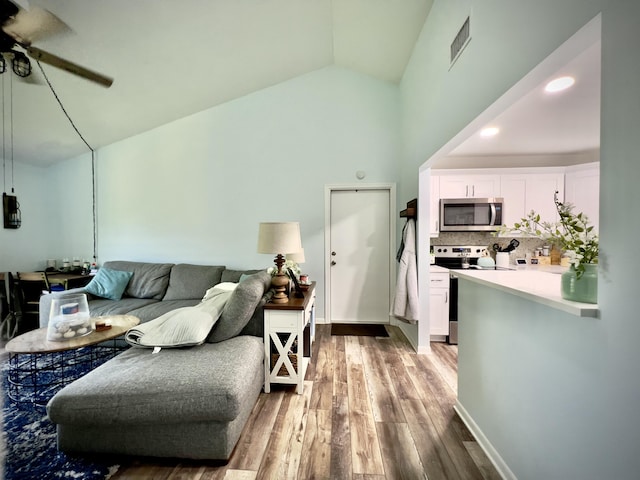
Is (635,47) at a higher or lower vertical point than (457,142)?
lower

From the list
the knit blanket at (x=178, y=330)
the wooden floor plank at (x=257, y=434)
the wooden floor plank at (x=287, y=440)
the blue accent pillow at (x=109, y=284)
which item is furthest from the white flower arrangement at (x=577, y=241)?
the blue accent pillow at (x=109, y=284)

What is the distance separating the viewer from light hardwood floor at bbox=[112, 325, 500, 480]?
1.48 metres

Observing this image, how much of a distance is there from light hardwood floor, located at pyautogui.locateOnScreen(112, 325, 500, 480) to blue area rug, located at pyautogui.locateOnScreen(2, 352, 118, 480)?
0.19 metres

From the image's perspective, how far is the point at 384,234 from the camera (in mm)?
3789

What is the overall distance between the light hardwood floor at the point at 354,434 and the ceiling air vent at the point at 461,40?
2.52 metres

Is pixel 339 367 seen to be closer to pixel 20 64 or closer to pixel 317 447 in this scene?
pixel 317 447

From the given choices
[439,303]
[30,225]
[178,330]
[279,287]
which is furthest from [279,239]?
[30,225]

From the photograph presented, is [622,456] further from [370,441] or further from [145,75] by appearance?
[145,75]

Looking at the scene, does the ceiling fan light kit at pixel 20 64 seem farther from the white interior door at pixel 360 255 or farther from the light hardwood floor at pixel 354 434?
the white interior door at pixel 360 255

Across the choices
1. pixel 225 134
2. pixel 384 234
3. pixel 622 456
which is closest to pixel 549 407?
pixel 622 456

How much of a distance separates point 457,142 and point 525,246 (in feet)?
7.97

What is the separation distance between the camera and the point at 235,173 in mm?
3863

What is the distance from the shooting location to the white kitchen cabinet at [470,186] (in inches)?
134

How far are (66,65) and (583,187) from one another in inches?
200
